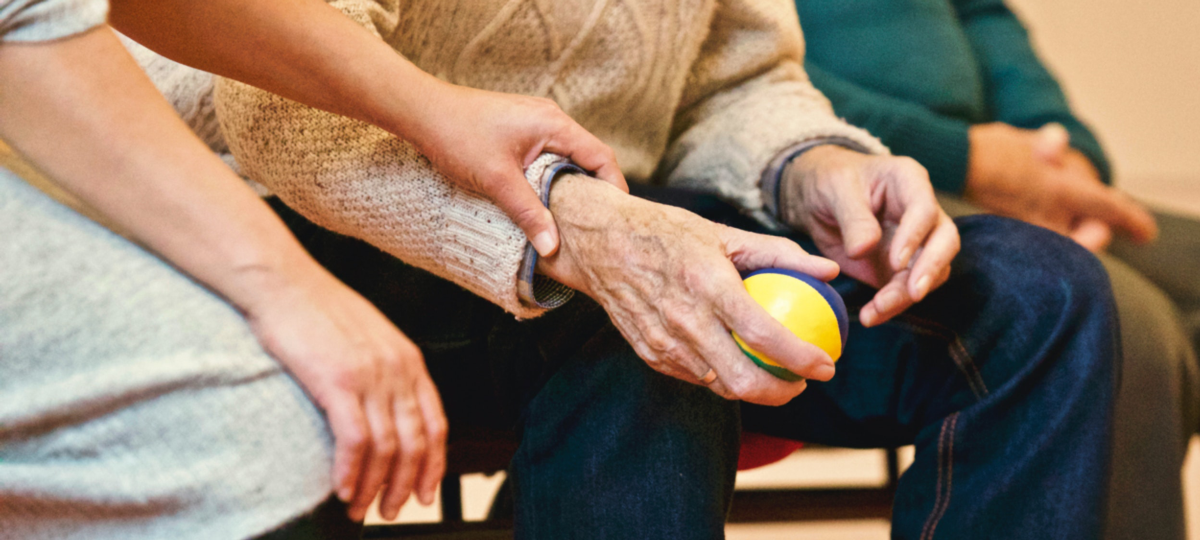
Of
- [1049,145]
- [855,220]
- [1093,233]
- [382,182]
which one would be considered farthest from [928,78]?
[382,182]

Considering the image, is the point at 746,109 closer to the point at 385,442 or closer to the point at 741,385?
the point at 741,385

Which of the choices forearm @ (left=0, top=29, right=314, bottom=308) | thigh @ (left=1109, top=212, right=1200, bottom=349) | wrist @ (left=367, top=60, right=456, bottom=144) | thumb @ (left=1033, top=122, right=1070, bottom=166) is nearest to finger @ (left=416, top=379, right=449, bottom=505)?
forearm @ (left=0, top=29, right=314, bottom=308)

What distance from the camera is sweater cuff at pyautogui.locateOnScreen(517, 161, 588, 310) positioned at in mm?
565

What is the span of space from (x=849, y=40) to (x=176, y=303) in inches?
49.4

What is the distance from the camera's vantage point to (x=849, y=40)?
53.7 inches

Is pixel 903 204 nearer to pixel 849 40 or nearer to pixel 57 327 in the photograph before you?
pixel 57 327

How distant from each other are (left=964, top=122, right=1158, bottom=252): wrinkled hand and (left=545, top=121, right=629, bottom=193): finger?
0.93 metres

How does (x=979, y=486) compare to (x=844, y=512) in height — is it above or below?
above

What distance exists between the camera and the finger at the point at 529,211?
1.80ft

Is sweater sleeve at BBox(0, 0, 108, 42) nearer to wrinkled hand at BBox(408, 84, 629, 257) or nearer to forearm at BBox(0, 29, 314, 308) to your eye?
forearm at BBox(0, 29, 314, 308)

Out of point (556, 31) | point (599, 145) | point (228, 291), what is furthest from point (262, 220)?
point (556, 31)

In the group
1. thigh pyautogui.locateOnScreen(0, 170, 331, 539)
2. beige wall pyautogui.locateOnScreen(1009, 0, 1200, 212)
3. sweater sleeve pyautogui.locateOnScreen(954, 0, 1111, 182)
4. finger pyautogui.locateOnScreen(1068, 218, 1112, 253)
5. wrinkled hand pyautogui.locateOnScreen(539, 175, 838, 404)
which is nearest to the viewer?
thigh pyautogui.locateOnScreen(0, 170, 331, 539)

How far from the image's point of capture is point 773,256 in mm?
522

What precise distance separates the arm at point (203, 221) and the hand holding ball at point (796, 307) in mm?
232
